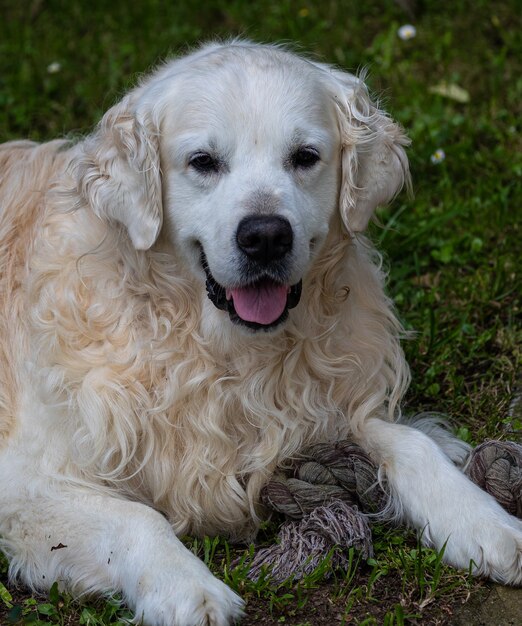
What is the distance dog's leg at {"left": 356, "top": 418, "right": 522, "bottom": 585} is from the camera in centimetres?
316

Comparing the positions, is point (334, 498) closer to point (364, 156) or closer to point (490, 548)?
point (490, 548)

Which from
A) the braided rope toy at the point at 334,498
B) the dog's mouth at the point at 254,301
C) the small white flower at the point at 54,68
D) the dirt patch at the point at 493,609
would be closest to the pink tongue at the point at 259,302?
the dog's mouth at the point at 254,301

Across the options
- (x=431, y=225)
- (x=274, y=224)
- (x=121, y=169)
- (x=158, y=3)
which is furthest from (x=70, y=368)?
(x=158, y=3)

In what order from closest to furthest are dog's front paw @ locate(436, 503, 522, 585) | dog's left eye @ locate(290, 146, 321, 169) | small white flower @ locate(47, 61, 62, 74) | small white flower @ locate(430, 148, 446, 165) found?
dog's front paw @ locate(436, 503, 522, 585) < dog's left eye @ locate(290, 146, 321, 169) < small white flower @ locate(430, 148, 446, 165) < small white flower @ locate(47, 61, 62, 74)

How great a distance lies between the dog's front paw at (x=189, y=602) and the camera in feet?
9.75

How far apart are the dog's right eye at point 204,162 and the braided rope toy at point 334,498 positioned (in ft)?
3.47

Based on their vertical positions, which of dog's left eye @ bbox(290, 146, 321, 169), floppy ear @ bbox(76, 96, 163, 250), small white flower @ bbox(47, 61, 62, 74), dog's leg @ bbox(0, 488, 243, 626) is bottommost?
small white flower @ bbox(47, 61, 62, 74)

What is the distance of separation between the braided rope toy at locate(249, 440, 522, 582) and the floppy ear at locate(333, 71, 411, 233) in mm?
825

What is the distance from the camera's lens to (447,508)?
3299 millimetres

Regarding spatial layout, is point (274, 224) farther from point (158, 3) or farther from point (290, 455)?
point (158, 3)

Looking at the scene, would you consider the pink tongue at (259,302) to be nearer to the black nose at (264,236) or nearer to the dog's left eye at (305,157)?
the black nose at (264,236)

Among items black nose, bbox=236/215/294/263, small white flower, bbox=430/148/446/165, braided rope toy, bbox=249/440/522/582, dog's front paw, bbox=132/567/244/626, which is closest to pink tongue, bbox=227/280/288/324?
black nose, bbox=236/215/294/263

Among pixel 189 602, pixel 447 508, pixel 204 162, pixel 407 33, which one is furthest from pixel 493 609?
pixel 407 33

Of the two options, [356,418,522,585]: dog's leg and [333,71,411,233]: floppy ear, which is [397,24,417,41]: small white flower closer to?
[333,71,411,233]: floppy ear
